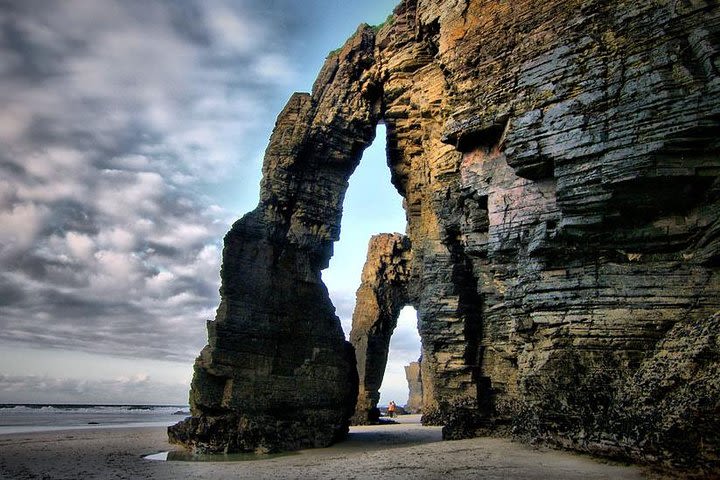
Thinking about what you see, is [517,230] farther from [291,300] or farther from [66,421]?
[66,421]

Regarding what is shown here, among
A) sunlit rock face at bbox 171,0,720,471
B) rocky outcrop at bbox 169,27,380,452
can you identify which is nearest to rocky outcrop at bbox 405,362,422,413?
rocky outcrop at bbox 169,27,380,452

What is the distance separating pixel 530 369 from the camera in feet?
44.7

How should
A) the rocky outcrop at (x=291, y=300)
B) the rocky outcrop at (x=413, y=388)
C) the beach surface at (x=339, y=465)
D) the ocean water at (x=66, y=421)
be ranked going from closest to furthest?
the beach surface at (x=339, y=465) < the rocky outcrop at (x=291, y=300) < the ocean water at (x=66, y=421) < the rocky outcrop at (x=413, y=388)

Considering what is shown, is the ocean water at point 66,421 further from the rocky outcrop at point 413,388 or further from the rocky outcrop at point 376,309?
the rocky outcrop at point 413,388

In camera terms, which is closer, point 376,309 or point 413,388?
point 376,309

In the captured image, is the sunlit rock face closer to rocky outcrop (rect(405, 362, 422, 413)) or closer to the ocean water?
the ocean water

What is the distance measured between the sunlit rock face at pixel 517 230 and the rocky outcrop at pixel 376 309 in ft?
51.3

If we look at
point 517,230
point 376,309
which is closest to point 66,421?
point 376,309

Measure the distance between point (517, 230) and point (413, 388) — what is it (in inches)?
2766

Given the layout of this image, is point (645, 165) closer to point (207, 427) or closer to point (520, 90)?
point (520, 90)

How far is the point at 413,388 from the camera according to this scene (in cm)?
8119

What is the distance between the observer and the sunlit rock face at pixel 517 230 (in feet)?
36.7

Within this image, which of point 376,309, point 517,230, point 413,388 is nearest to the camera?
point 517,230

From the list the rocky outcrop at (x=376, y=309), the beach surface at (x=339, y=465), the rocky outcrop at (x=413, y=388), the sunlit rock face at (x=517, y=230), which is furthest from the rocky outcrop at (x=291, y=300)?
the rocky outcrop at (x=413, y=388)
